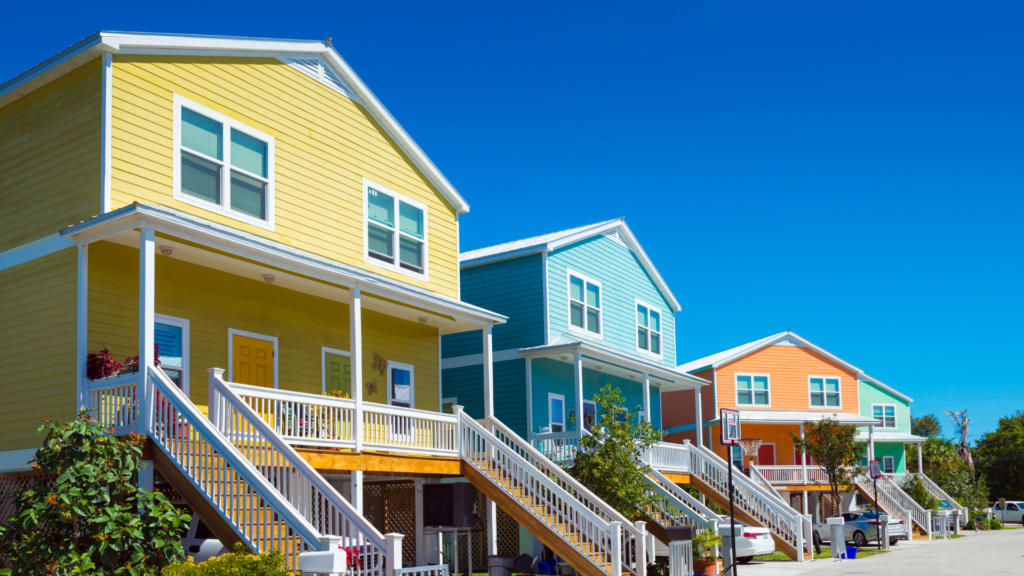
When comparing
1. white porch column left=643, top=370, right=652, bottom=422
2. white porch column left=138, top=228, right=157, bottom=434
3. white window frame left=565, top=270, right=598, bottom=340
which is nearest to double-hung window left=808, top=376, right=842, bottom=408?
white window frame left=565, top=270, right=598, bottom=340

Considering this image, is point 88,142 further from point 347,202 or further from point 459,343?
point 459,343

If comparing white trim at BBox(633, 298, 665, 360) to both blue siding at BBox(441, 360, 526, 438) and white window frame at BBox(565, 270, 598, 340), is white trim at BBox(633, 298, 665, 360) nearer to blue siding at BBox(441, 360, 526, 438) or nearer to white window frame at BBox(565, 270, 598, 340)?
white window frame at BBox(565, 270, 598, 340)

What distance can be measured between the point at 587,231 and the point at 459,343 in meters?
5.56

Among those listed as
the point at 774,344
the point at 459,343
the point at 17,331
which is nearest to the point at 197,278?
the point at 17,331

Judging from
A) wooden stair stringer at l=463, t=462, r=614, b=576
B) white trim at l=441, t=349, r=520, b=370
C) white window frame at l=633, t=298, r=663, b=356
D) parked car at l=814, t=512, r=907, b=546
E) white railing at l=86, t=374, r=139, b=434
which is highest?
white window frame at l=633, t=298, r=663, b=356

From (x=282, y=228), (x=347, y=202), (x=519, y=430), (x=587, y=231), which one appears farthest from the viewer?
(x=587, y=231)

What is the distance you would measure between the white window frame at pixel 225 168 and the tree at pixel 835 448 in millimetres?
22776

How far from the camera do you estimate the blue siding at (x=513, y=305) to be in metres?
27.0

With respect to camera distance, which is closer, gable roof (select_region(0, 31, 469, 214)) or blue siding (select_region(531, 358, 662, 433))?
gable roof (select_region(0, 31, 469, 214))

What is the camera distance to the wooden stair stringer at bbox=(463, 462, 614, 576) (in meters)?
16.6

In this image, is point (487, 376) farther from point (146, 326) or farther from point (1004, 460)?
point (1004, 460)

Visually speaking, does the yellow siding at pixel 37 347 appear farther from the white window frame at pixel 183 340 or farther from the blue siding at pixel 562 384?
the blue siding at pixel 562 384

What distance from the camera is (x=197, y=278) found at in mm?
16906

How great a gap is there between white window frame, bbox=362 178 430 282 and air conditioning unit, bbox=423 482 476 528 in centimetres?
489
